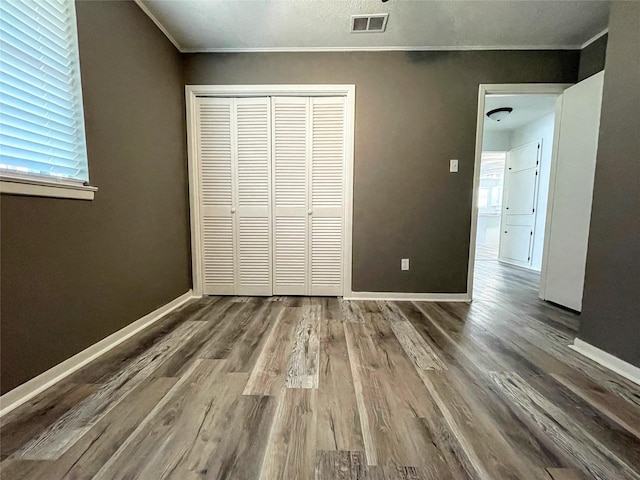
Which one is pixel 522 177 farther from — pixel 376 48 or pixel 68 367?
pixel 68 367

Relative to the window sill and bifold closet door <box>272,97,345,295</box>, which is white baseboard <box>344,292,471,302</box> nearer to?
bifold closet door <box>272,97,345,295</box>

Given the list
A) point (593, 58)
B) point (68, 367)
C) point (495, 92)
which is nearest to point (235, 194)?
point (68, 367)

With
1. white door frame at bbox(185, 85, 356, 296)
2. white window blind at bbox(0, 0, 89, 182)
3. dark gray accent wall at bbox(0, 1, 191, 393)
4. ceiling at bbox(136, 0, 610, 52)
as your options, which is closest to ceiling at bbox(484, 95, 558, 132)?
ceiling at bbox(136, 0, 610, 52)

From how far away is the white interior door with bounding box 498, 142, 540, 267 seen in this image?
4727 millimetres

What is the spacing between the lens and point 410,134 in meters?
2.71

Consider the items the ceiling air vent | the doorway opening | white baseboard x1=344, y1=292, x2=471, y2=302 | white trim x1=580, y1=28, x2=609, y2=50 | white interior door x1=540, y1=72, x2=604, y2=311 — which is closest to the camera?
the ceiling air vent

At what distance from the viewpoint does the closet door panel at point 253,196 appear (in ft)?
9.10

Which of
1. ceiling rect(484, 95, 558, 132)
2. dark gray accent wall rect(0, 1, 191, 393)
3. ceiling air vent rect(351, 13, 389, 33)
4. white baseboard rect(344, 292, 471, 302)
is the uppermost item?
ceiling air vent rect(351, 13, 389, 33)

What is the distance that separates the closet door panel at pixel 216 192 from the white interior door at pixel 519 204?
500 cm

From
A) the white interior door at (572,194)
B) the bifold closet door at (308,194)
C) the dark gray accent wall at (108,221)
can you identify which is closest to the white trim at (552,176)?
the white interior door at (572,194)

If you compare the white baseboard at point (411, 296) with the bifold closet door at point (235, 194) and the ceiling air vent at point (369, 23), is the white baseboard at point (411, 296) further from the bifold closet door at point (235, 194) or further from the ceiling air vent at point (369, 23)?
the ceiling air vent at point (369, 23)

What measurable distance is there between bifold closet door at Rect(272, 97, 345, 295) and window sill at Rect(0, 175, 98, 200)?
1.58 metres

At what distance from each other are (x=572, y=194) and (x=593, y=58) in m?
1.24

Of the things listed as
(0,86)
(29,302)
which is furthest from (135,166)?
(29,302)
